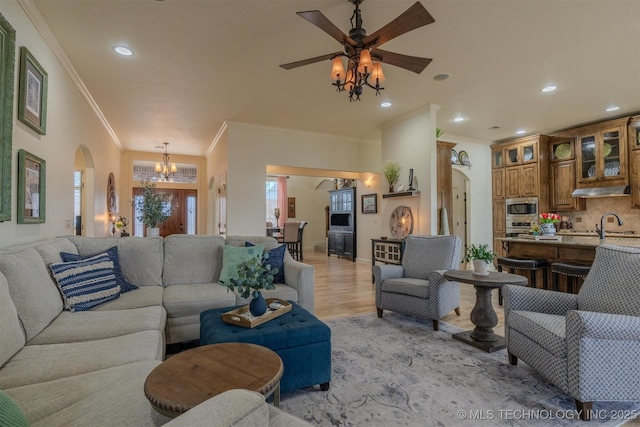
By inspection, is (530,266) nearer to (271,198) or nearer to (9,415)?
(9,415)

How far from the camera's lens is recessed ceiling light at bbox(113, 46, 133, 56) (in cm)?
332

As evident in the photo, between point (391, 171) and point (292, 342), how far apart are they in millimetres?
4413

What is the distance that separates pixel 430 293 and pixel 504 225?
506 cm

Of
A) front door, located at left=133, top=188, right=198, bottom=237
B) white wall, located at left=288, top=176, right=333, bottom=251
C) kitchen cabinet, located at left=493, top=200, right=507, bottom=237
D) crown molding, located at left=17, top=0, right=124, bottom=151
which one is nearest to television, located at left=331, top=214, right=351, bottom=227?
white wall, located at left=288, top=176, right=333, bottom=251

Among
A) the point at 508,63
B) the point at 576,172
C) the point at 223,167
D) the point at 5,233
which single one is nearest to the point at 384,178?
the point at 508,63

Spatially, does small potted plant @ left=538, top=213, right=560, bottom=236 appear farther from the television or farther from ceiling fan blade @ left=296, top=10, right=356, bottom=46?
the television

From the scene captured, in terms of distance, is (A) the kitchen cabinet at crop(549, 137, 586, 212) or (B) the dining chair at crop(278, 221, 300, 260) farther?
(B) the dining chair at crop(278, 221, 300, 260)

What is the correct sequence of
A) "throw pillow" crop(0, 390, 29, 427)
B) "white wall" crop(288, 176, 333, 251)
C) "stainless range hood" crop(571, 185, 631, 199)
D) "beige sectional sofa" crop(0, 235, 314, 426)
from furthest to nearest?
"white wall" crop(288, 176, 333, 251) < "stainless range hood" crop(571, 185, 631, 199) < "beige sectional sofa" crop(0, 235, 314, 426) < "throw pillow" crop(0, 390, 29, 427)

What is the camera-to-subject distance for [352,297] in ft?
14.7

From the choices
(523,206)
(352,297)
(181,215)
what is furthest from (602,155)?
(181,215)

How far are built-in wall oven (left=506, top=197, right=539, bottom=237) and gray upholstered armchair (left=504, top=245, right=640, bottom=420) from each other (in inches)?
188

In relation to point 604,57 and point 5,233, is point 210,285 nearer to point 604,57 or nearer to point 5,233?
point 5,233

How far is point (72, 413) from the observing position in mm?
1083

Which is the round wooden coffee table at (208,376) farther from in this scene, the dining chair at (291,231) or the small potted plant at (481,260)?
the dining chair at (291,231)
